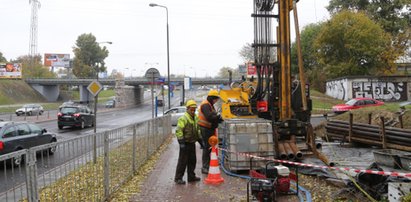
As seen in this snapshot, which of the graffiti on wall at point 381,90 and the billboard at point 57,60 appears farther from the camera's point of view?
the billboard at point 57,60

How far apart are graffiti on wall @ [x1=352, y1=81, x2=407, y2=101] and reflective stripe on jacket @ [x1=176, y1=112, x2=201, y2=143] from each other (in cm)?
3687

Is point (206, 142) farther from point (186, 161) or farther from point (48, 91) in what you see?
point (48, 91)

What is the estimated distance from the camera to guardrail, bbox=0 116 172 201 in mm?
4109

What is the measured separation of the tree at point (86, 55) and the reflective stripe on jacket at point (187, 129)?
95399mm

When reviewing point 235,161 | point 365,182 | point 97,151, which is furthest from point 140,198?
point 365,182

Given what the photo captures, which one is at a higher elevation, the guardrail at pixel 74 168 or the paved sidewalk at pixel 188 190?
the guardrail at pixel 74 168

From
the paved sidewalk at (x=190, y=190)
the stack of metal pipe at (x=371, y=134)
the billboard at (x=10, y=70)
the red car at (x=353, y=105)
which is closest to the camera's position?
the paved sidewalk at (x=190, y=190)

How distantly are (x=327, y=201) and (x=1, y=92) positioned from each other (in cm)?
7287

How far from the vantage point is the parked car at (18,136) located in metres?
11.6

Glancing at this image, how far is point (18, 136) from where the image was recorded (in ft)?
40.6

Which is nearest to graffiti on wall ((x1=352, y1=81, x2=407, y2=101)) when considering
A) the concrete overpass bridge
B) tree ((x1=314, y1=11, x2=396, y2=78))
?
tree ((x1=314, y1=11, x2=396, y2=78))

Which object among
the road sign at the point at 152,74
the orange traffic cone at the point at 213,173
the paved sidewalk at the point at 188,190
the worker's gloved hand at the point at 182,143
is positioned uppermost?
the road sign at the point at 152,74

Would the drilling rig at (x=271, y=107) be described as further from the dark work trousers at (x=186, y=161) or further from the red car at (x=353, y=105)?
the red car at (x=353, y=105)

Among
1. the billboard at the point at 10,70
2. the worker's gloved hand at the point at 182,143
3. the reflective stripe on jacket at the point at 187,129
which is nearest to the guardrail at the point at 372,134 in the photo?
the reflective stripe on jacket at the point at 187,129
